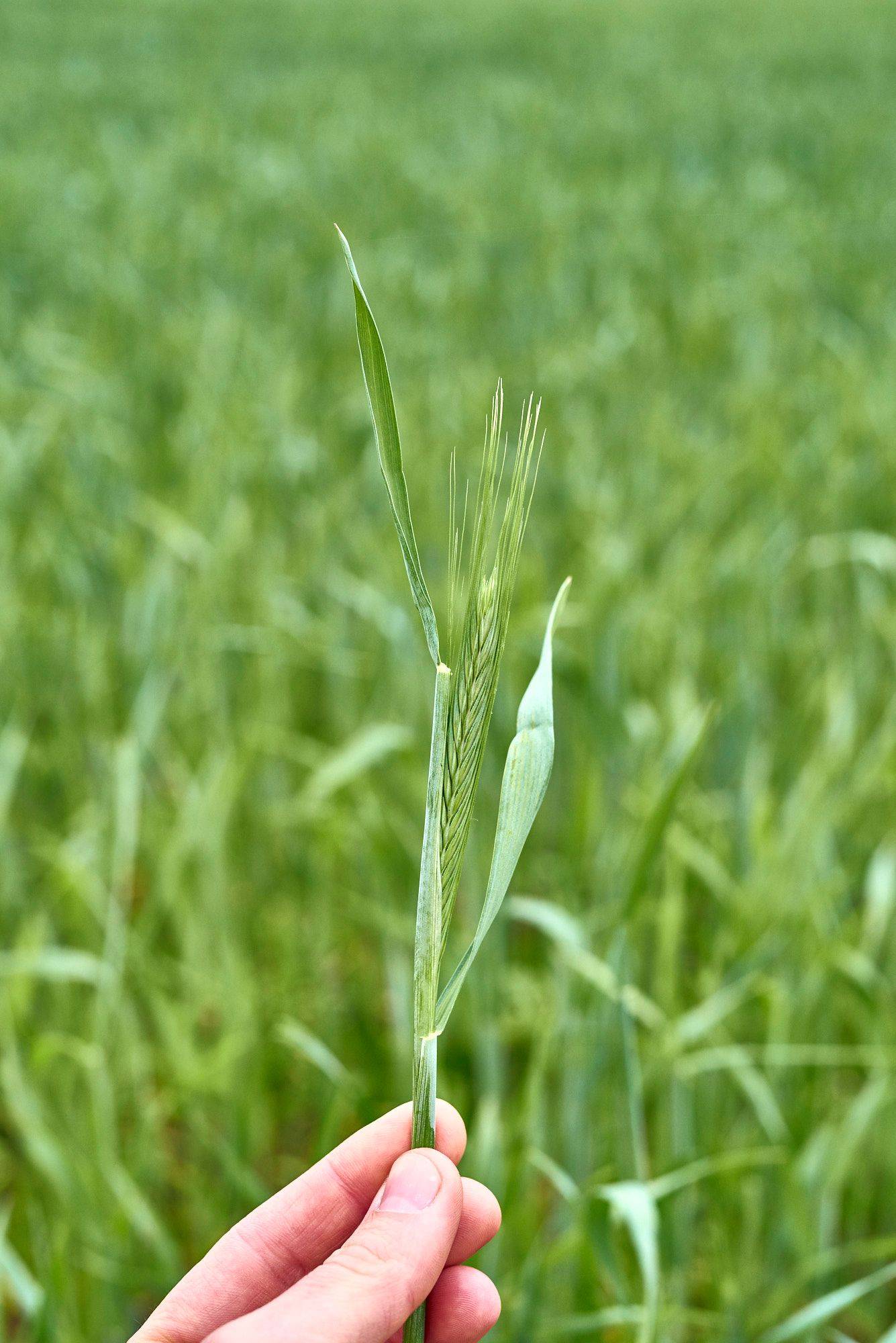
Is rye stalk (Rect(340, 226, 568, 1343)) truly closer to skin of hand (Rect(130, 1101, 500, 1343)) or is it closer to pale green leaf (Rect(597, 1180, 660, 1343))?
skin of hand (Rect(130, 1101, 500, 1343))

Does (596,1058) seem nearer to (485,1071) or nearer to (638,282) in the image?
(485,1071)

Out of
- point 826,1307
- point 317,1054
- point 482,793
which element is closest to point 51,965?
point 317,1054

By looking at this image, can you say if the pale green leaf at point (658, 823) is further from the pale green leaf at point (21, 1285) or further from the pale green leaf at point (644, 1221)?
the pale green leaf at point (21, 1285)

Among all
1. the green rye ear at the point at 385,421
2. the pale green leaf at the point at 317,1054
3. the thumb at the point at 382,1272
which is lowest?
the pale green leaf at the point at 317,1054

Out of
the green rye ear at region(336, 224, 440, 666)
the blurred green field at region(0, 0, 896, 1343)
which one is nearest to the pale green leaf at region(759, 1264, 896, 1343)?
the blurred green field at region(0, 0, 896, 1343)

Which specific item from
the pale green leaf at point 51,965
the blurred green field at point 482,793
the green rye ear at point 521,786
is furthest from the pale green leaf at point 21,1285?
the green rye ear at point 521,786

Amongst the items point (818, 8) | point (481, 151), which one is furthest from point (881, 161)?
point (818, 8)

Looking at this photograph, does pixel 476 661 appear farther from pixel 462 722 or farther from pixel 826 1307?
pixel 826 1307
